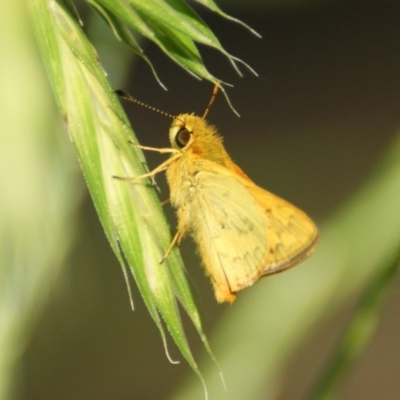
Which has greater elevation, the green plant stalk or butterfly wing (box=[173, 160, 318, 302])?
the green plant stalk

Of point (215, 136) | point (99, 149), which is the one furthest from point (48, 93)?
point (215, 136)

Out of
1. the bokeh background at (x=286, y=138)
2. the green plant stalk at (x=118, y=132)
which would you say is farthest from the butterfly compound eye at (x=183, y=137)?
the bokeh background at (x=286, y=138)

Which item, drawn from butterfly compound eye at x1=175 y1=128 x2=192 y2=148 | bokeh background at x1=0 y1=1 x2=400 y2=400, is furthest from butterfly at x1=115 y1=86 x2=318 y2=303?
bokeh background at x1=0 y1=1 x2=400 y2=400

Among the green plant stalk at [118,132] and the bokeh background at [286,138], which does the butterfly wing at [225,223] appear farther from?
the bokeh background at [286,138]

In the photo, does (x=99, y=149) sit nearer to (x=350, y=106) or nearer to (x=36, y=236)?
(x=36, y=236)

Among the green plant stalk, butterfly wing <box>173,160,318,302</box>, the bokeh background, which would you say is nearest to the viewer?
the green plant stalk

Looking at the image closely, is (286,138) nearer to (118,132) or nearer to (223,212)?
(223,212)

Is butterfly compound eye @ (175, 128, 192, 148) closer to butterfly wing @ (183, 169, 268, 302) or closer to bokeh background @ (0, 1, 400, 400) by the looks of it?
butterfly wing @ (183, 169, 268, 302)

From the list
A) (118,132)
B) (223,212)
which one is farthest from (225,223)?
(118,132)
